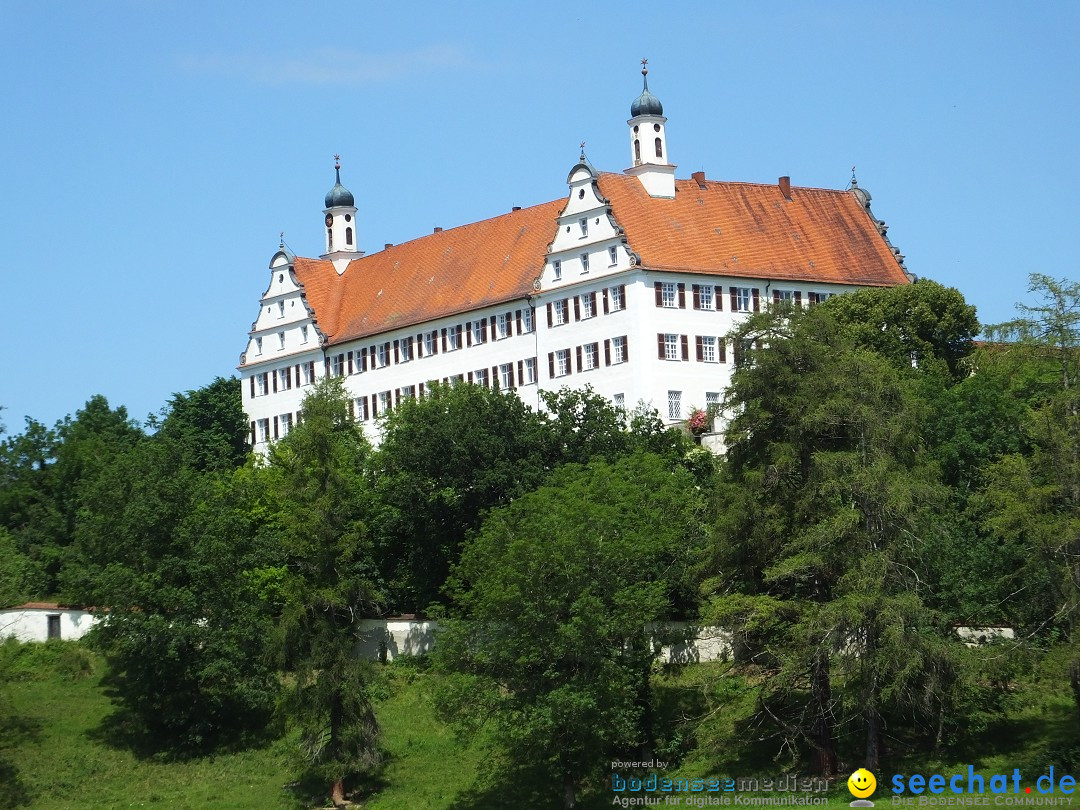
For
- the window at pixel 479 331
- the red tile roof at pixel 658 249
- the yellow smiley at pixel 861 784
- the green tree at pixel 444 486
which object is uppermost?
the red tile roof at pixel 658 249

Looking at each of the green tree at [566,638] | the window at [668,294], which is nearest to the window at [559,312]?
the window at [668,294]

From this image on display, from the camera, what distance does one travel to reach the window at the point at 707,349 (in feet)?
315

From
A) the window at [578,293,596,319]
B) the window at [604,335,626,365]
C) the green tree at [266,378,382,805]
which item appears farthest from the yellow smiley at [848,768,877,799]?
the window at [578,293,596,319]

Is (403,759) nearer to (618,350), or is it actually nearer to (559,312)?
(618,350)

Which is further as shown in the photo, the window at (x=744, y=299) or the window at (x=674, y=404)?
the window at (x=744, y=299)

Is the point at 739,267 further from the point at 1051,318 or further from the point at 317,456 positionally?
the point at 1051,318

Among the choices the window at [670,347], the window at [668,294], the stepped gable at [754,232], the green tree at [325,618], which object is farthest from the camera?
the stepped gable at [754,232]

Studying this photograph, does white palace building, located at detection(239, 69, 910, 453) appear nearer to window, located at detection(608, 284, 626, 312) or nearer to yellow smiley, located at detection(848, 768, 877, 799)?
window, located at detection(608, 284, 626, 312)

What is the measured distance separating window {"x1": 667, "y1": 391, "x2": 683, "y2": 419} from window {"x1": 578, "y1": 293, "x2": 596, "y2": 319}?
5.86 meters

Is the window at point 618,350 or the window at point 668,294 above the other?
the window at point 668,294

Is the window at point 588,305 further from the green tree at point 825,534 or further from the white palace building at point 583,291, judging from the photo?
the green tree at point 825,534

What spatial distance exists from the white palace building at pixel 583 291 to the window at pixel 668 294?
0.06 metres

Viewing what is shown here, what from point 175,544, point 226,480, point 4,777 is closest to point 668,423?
point 226,480

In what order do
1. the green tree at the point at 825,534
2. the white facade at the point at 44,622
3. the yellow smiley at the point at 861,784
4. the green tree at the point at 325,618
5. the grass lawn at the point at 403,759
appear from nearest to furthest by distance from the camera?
the green tree at the point at 825,534 → the yellow smiley at the point at 861,784 → the grass lawn at the point at 403,759 → the green tree at the point at 325,618 → the white facade at the point at 44,622
